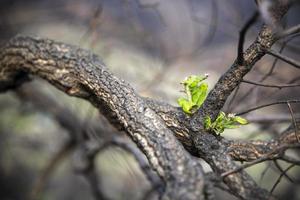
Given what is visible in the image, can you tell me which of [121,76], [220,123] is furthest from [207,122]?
[121,76]

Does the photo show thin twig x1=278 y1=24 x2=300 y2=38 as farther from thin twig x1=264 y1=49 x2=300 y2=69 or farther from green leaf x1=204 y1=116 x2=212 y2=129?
green leaf x1=204 y1=116 x2=212 y2=129

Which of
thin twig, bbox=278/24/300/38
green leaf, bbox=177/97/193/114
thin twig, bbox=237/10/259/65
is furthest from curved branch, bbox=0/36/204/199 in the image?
thin twig, bbox=278/24/300/38

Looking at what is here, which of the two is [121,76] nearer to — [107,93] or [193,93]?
[107,93]

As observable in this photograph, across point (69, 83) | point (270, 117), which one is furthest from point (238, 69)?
point (270, 117)

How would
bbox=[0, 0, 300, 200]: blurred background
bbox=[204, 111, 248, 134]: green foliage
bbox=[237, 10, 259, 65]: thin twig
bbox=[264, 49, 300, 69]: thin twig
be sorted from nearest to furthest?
1. bbox=[237, 10, 259, 65]: thin twig
2. bbox=[264, 49, 300, 69]: thin twig
3. bbox=[204, 111, 248, 134]: green foliage
4. bbox=[0, 0, 300, 200]: blurred background

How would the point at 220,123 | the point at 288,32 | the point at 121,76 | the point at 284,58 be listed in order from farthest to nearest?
1. the point at 121,76
2. the point at 220,123
3. the point at 284,58
4. the point at 288,32

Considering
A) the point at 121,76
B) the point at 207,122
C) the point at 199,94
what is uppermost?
the point at 121,76

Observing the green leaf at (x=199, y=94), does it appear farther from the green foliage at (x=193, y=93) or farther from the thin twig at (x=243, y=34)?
the thin twig at (x=243, y=34)

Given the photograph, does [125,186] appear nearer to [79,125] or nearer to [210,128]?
[79,125]
